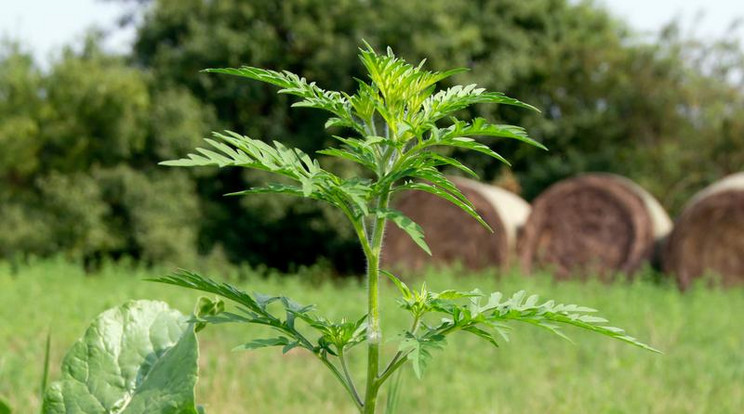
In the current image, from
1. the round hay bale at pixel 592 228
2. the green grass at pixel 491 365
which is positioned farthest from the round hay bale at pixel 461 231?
the green grass at pixel 491 365

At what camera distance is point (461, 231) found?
12938 millimetres

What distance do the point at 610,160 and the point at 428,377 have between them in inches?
→ 537

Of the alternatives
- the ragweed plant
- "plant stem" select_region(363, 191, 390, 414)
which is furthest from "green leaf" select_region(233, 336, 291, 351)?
"plant stem" select_region(363, 191, 390, 414)

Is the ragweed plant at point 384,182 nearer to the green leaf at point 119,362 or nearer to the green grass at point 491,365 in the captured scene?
the green leaf at point 119,362

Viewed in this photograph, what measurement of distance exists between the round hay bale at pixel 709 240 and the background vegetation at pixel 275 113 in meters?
5.96

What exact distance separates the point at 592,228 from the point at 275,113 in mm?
8856

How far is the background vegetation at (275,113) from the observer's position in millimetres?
16250

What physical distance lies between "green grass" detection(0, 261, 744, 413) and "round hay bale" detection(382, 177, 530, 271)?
3212mm

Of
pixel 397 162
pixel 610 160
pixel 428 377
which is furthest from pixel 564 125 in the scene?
pixel 397 162

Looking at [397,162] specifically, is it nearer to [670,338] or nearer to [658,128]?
[670,338]

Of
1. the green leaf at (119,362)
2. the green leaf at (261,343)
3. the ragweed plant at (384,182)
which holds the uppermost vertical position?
the ragweed plant at (384,182)

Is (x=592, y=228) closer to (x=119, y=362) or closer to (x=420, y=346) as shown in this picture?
(x=119, y=362)

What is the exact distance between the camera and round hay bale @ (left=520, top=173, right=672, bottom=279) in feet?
38.4

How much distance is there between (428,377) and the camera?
4.99m
